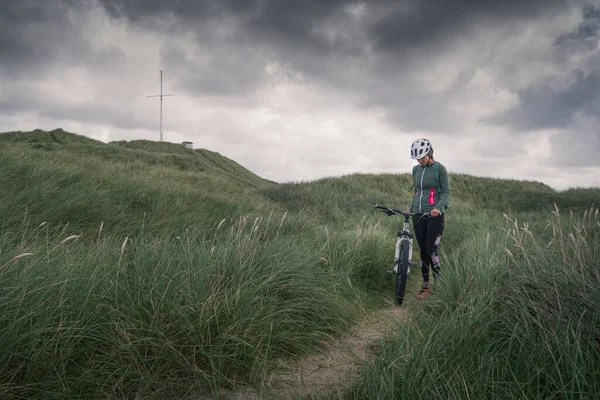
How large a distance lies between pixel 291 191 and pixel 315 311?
14.5 meters

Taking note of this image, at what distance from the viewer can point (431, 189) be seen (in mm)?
6332

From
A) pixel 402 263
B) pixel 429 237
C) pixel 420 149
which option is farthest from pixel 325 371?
pixel 420 149

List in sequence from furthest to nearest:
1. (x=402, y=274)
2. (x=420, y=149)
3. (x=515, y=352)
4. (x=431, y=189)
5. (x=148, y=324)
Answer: (x=431, y=189)
(x=420, y=149)
(x=402, y=274)
(x=148, y=324)
(x=515, y=352)

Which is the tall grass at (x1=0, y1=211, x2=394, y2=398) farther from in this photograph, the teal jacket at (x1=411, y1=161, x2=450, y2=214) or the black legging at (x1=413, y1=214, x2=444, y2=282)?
the teal jacket at (x1=411, y1=161, x2=450, y2=214)

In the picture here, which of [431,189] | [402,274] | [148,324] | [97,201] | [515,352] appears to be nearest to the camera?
[515,352]

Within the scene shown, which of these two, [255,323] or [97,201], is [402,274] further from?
[97,201]

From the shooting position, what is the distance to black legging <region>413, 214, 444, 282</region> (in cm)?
625

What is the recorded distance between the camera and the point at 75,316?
10.4ft

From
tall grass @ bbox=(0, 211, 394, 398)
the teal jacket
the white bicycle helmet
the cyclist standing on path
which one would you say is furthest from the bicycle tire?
tall grass @ bbox=(0, 211, 394, 398)

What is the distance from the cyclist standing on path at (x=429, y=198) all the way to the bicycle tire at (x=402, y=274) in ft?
1.30

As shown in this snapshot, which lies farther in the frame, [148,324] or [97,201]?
[97,201]

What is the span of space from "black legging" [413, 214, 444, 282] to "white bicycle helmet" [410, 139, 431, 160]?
956mm

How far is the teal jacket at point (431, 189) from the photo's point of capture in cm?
620

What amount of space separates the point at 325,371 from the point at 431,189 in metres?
3.78
